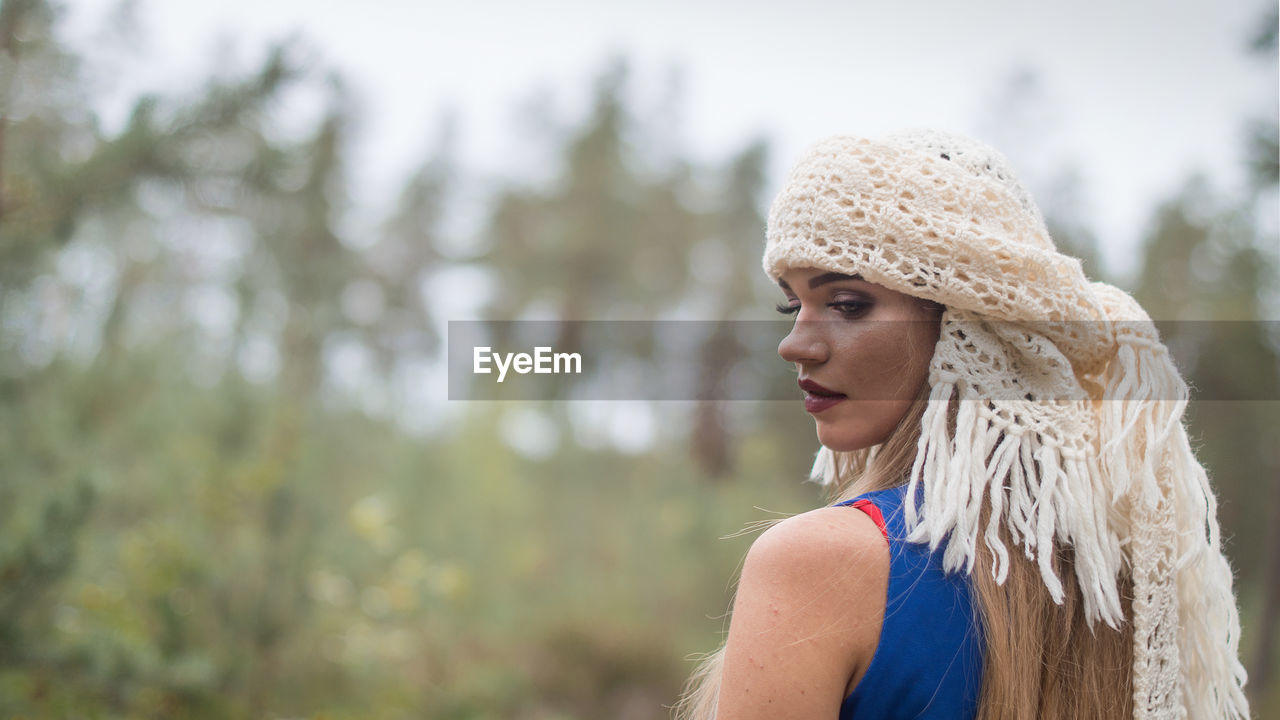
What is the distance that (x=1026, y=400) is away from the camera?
1.28 metres

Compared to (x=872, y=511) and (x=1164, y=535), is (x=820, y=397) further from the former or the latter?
(x=1164, y=535)

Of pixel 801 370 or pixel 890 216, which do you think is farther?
pixel 801 370

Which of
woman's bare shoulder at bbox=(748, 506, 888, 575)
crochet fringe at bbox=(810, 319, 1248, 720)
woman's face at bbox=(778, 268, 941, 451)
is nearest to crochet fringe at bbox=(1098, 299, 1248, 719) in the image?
crochet fringe at bbox=(810, 319, 1248, 720)

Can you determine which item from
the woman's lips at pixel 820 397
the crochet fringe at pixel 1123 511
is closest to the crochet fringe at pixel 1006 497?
the crochet fringe at pixel 1123 511

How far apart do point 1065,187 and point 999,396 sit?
776 centimetres

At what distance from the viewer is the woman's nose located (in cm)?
128

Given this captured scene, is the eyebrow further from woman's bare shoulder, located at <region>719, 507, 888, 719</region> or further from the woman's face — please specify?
woman's bare shoulder, located at <region>719, 507, 888, 719</region>

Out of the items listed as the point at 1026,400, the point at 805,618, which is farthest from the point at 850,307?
the point at 805,618

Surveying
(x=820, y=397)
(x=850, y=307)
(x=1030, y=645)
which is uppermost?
(x=850, y=307)

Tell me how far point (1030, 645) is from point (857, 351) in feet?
1.54

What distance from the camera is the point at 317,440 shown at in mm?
5766

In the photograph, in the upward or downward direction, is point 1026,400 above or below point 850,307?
below

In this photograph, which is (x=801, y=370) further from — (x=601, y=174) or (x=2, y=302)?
(x=601, y=174)

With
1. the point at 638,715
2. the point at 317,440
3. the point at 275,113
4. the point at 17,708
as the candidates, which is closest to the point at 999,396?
the point at 275,113
